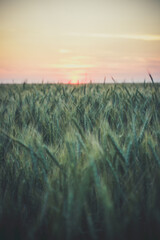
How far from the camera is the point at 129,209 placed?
1.67 ft

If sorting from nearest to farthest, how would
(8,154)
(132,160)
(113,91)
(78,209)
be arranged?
(78,209) < (132,160) < (8,154) < (113,91)

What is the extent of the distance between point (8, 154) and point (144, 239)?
70cm

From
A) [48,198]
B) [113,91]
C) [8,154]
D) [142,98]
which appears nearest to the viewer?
[48,198]

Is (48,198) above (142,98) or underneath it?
underneath

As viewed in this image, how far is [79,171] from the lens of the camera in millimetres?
587

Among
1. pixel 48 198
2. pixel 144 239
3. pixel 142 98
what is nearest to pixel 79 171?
pixel 48 198

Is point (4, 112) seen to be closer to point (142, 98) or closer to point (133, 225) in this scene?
point (142, 98)

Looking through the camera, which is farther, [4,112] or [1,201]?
[4,112]

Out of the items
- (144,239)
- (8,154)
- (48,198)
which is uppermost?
(8,154)

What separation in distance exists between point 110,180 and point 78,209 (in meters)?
0.22

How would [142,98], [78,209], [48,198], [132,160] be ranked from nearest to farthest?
[78,209] → [48,198] → [132,160] → [142,98]

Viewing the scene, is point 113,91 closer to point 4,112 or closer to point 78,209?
point 4,112

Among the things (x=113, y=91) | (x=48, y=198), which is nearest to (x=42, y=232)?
(x=48, y=198)

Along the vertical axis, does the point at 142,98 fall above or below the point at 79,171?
above
